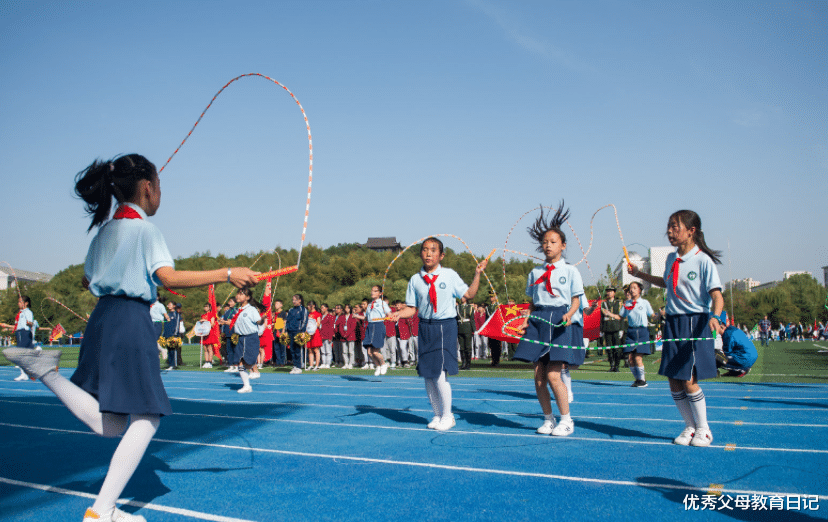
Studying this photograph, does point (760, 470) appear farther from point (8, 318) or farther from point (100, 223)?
point (8, 318)

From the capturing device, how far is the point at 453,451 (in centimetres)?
568

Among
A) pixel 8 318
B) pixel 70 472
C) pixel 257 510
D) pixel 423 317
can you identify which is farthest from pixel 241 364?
pixel 8 318

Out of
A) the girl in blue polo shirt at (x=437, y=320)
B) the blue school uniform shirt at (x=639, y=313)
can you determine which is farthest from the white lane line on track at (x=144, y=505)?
the blue school uniform shirt at (x=639, y=313)

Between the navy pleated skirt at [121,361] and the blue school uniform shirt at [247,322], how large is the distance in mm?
Answer: 9122

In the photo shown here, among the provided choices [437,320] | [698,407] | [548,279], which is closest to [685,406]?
[698,407]

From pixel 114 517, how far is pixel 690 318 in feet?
16.1

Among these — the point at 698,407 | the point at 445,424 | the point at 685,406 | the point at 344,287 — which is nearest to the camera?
the point at 698,407

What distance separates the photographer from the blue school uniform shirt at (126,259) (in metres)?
3.43

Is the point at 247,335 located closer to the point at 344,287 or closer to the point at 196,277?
the point at 196,277

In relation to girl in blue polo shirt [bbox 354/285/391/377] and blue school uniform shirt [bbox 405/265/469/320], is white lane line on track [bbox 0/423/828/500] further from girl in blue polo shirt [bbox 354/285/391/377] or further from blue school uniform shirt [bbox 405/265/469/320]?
girl in blue polo shirt [bbox 354/285/391/377]

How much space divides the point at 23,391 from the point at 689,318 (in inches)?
531

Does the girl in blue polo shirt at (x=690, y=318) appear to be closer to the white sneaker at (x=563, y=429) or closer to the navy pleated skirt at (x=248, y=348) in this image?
the white sneaker at (x=563, y=429)

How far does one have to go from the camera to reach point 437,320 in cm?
Result: 714

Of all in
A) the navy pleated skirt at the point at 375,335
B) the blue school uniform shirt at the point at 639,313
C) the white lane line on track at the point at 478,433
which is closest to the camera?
the white lane line on track at the point at 478,433
